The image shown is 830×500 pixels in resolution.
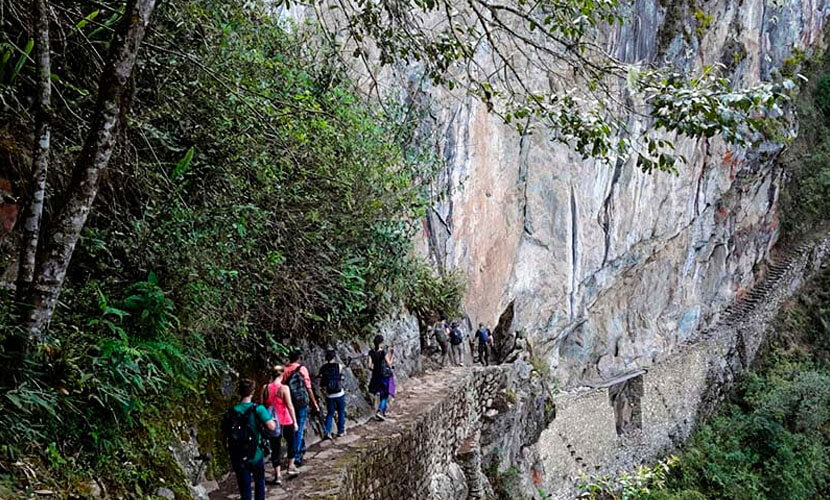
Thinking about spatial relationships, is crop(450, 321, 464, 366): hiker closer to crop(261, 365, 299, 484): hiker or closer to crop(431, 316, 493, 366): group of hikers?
crop(431, 316, 493, 366): group of hikers

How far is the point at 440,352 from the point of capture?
9984mm

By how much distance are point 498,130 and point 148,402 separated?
11144 mm

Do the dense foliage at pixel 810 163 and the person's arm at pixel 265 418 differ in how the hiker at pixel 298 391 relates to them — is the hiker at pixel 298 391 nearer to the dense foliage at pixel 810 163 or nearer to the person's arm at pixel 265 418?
the person's arm at pixel 265 418

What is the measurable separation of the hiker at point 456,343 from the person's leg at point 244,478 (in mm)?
6450

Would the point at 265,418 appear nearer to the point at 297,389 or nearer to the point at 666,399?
the point at 297,389

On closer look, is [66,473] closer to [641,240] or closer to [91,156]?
[91,156]

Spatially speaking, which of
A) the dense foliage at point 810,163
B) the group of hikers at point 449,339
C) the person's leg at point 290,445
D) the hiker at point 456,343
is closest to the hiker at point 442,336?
the group of hikers at point 449,339

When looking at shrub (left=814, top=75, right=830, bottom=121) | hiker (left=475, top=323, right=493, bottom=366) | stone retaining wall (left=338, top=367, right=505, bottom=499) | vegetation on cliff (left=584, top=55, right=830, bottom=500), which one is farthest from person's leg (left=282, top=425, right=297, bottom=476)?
shrub (left=814, top=75, right=830, bottom=121)

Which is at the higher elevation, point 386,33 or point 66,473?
point 386,33

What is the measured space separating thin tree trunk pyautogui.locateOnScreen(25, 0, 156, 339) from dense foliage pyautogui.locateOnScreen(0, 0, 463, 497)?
0.53 feet

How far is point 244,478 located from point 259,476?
91mm

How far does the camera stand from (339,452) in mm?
5285

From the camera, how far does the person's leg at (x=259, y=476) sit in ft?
12.6

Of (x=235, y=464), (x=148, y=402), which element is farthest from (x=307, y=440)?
(x=148, y=402)
